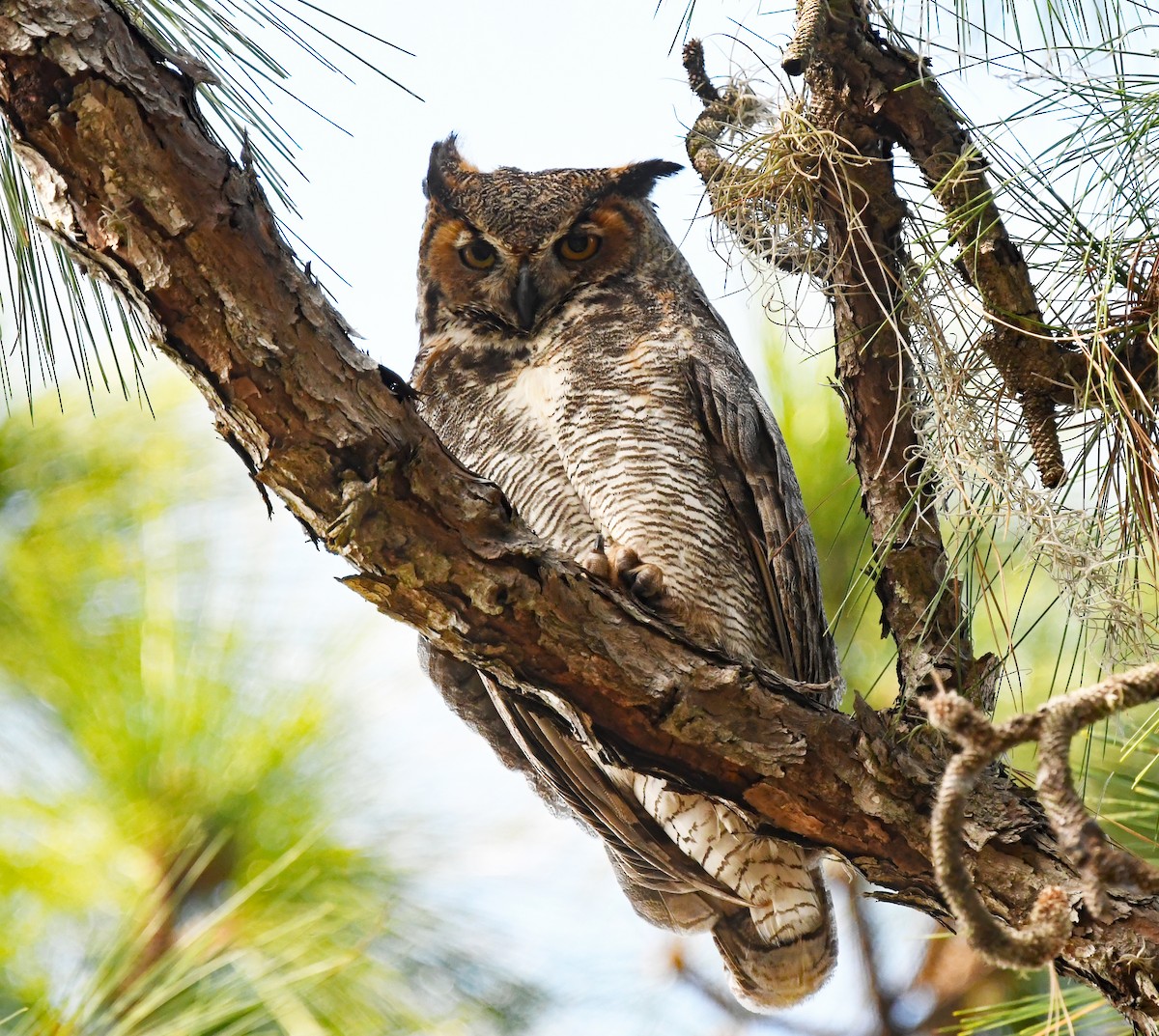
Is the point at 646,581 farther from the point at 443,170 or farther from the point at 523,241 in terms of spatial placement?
the point at 443,170

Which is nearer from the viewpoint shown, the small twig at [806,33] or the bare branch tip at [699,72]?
the small twig at [806,33]

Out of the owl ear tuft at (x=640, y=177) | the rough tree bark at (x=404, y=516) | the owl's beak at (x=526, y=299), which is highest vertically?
the owl ear tuft at (x=640, y=177)

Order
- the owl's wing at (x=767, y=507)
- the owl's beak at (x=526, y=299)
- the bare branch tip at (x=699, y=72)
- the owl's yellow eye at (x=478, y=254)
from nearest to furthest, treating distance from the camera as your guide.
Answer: the bare branch tip at (x=699, y=72) → the owl's wing at (x=767, y=507) → the owl's beak at (x=526, y=299) → the owl's yellow eye at (x=478, y=254)

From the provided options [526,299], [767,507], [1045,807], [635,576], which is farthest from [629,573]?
[1045,807]

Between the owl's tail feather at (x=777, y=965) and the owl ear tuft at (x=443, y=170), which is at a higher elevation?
the owl ear tuft at (x=443, y=170)

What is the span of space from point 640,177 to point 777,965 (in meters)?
1.48

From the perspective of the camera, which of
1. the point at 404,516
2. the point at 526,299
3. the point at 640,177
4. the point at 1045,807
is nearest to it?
the point at 1045,807

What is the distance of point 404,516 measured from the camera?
1216 millimetres

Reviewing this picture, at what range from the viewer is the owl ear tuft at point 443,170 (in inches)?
91.9

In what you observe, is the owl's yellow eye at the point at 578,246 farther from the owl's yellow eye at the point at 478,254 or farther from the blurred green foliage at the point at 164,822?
the blurred green foliage at the point at 164,822

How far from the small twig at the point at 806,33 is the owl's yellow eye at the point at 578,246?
750 millimetres

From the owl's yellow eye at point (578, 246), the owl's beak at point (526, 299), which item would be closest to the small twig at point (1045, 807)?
the owl's beak at point (526, 299)

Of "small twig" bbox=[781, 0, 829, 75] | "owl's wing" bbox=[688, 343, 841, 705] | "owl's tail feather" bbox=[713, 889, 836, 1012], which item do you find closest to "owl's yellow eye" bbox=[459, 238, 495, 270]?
"owl's wing" bbox=[688, 343, 841, 705]

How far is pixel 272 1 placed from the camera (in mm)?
1348
